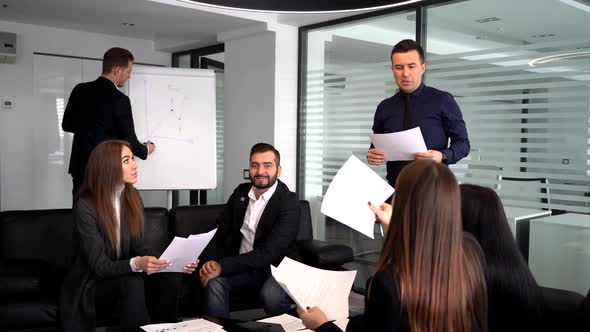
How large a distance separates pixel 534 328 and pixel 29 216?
9.04ft

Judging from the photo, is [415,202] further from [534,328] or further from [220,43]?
[220,43]

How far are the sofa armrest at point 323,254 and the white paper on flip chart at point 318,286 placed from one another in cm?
127

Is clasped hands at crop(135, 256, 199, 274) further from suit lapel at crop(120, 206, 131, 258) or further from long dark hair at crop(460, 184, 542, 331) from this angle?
long dark hair at crop(460, 184, 542, 331)

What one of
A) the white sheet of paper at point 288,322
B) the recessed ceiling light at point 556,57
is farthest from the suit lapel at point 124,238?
the recessed ceiling light at point 556,57

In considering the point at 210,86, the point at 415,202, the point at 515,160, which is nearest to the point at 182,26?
the point at 210,86

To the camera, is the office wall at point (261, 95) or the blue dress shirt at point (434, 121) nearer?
the blue dress shirt at point (434, 121)

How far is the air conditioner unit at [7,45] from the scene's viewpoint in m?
5.07

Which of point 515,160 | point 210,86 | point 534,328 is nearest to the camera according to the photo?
point 534,328

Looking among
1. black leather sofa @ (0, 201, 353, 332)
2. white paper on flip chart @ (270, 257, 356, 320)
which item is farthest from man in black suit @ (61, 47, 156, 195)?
white paper on flip chart @ (270, 257, 356, 320)

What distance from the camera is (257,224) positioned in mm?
3193

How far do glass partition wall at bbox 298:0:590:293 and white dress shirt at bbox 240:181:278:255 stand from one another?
4.65 ft

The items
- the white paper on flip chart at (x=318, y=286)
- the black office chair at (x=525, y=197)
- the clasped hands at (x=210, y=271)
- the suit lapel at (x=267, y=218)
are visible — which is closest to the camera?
the white paper on flip chart at (x=318, y=286)

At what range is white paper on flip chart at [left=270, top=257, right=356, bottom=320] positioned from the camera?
6.30 feet

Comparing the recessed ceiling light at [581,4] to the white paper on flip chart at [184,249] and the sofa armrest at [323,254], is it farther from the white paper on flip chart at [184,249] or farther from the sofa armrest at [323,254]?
the white paper on flip chart at [184,249]
